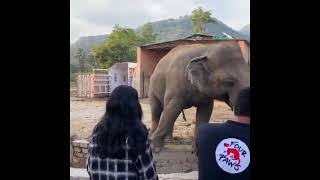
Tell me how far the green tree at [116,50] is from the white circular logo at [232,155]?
25061mm

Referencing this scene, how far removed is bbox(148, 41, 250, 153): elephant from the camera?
6.34 meters

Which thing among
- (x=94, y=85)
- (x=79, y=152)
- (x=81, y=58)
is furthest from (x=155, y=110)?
(x=81, y=58)

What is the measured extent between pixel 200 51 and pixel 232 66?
76 cm

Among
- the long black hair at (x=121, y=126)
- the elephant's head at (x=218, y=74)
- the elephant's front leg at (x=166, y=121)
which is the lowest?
the elephant's front leg at (x=166, y=121)

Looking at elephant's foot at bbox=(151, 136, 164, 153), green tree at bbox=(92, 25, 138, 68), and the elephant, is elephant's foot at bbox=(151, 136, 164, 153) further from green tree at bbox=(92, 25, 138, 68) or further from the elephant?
green tree at bbox=(92, 25, 138, 68)

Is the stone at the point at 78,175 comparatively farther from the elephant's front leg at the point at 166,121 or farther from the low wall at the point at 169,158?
the elephant's front leg at the point at 166,121

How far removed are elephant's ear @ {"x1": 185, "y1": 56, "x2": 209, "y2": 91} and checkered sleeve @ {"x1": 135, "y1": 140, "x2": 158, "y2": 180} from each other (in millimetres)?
4008

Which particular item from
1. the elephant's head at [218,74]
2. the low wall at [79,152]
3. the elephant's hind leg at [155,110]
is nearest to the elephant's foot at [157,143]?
the elephant's head at [218,74]

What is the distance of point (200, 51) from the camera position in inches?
275

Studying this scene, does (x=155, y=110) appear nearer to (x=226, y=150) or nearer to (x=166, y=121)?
(x=166, y=121)

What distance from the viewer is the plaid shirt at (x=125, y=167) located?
2471mm
